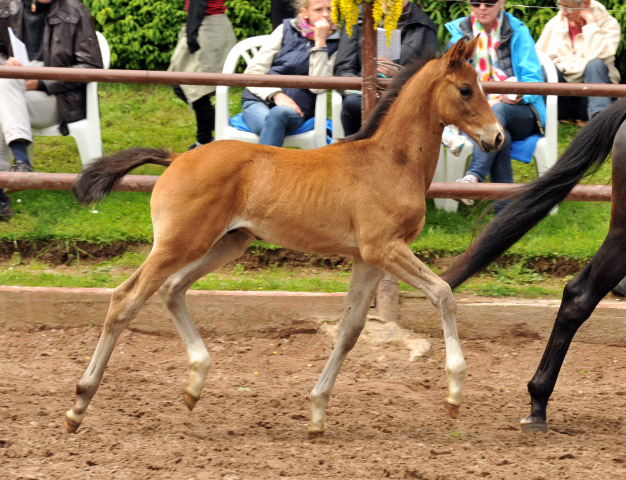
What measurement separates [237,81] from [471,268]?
191 centimetres

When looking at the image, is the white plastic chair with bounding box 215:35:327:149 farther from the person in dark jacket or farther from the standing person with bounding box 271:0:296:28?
the standing person with bounding box 271:0:296:28

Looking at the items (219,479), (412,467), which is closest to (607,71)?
(412,467)

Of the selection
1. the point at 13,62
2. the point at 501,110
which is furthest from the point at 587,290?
the point at 13,62

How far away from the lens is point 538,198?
15.4ft

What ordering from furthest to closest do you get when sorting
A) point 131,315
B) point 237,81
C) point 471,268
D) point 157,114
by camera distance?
point 157,114 → point 237,81 → point 471,268 → point 131,315

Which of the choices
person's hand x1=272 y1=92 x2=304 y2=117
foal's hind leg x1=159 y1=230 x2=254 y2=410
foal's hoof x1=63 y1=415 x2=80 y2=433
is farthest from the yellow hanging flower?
foal's hoof x1=63 y1=415 x2=80 y2=433

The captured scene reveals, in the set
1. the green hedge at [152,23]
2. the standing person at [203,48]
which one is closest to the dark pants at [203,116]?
the standing person at [203,48]

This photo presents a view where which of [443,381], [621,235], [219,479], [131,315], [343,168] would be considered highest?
[343,168]

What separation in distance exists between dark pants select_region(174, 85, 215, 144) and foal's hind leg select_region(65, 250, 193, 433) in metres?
3.48

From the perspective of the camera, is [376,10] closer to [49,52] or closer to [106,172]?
[106,172]

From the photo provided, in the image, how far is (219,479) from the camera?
365 centimetres

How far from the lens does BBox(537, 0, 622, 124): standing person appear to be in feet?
23.1

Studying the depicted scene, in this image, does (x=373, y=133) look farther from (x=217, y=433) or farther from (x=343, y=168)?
(x=217, y=433)

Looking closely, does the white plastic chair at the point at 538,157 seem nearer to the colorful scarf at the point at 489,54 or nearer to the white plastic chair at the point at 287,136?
the colorful scarf at the point at 489,54
